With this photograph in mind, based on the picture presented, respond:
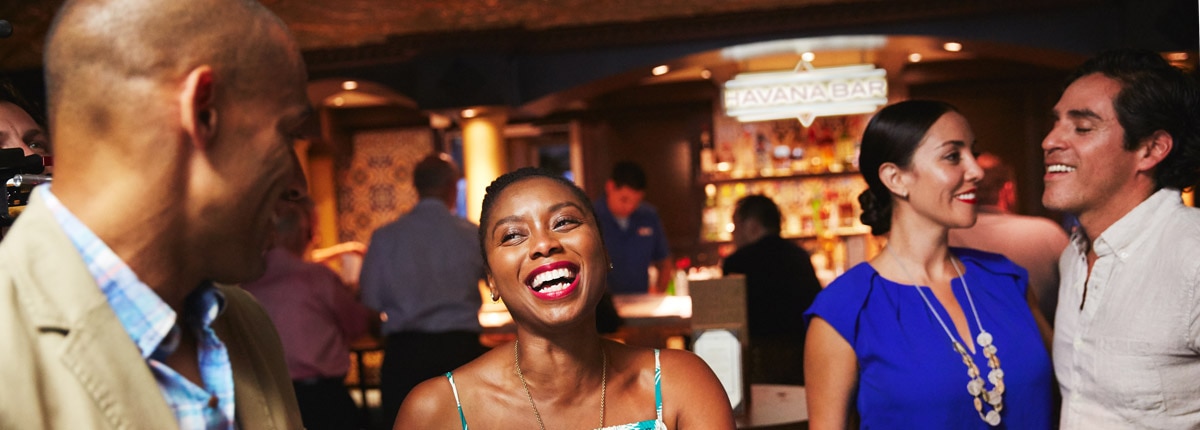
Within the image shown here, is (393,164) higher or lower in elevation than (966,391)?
higher

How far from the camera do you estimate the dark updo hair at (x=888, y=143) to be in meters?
2.24

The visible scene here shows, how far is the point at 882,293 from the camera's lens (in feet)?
7.30

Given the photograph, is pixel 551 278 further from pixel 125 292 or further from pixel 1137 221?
pixel 1137 221

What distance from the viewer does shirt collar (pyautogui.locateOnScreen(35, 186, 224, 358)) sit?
3.08 ft

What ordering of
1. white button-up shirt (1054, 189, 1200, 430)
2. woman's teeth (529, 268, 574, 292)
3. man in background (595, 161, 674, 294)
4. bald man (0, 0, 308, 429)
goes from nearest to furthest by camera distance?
bald man (0, 0, 308, 429), woman's teeth (529, 268, 574, 292), white button-up shirt (1054, 189, 1200, 430), man in background (595, 161, 674, 294)

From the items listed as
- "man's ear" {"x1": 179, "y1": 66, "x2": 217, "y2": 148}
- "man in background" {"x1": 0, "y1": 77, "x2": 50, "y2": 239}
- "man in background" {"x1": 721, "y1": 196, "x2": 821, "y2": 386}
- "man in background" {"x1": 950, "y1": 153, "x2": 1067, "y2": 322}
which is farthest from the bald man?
"man in background" {"x1": 721, "y1": 196, "x2": 821, "y2": 386}

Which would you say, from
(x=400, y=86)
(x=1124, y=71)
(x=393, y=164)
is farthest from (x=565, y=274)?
(x=393, y=164)

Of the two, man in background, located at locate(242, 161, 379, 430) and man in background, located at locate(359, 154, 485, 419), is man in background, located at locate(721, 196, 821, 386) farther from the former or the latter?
man in background, located at locate(242, 161, 379, 430)

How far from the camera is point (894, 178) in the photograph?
228cm

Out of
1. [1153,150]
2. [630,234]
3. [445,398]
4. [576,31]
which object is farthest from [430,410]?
[576,31]

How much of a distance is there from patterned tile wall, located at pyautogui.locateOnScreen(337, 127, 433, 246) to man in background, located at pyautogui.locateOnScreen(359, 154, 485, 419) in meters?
5.54

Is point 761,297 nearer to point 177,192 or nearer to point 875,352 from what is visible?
point 875,352

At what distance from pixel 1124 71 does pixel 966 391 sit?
815 mm

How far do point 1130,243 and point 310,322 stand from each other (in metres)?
2.97
